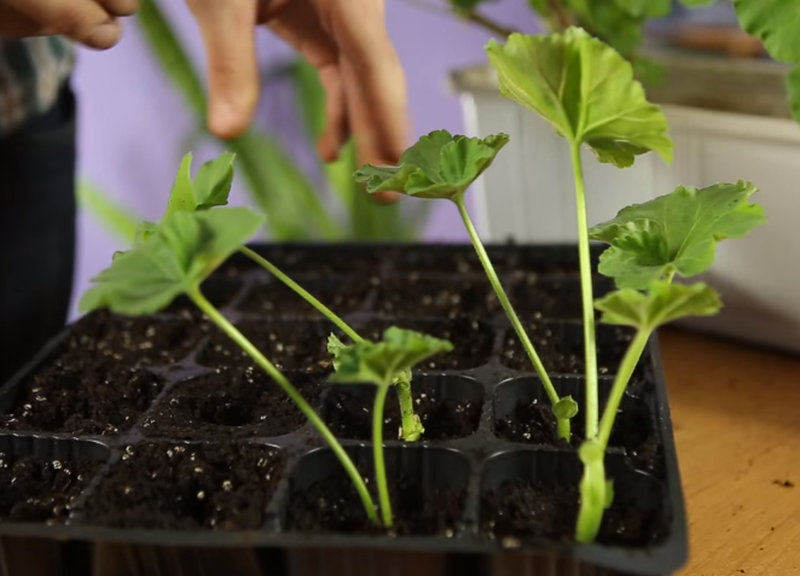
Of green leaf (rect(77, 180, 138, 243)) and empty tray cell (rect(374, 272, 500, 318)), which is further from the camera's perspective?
green leaf (rect(77, 180, 138, 243))

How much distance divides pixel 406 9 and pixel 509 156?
728mm

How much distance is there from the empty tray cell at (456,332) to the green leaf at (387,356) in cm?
27

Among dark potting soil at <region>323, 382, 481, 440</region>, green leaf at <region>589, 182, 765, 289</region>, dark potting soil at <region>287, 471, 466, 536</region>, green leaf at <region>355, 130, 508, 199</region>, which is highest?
green leaf at <region>355, 130, 508, 199</region>

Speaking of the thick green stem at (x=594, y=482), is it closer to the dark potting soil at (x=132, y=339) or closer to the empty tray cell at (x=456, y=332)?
the empty tray cell at (x=456, y=332)

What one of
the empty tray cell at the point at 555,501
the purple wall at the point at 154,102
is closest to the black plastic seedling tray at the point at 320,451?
the empty tray cell at the point at 555,501

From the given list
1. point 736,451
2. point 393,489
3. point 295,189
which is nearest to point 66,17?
point 393,489

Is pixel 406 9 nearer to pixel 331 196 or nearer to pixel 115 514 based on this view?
pixel 331 196

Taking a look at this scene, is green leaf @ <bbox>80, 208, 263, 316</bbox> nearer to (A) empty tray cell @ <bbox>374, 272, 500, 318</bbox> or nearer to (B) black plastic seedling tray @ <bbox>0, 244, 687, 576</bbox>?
(B) black plastic seedling tray @ <bbox>0, 244, 687, 576</bbox>

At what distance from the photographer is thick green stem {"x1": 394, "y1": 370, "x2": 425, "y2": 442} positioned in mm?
524

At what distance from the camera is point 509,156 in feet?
3.07

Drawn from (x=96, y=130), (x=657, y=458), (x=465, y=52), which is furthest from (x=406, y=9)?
(x=657, y=458)

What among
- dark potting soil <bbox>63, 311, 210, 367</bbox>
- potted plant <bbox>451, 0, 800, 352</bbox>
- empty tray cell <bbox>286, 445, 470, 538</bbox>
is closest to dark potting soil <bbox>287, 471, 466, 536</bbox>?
empty tray cell <bbox>286, 445, 470, 538</bbox>

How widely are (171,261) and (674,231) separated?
11.1 inches

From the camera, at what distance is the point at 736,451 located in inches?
26.7
